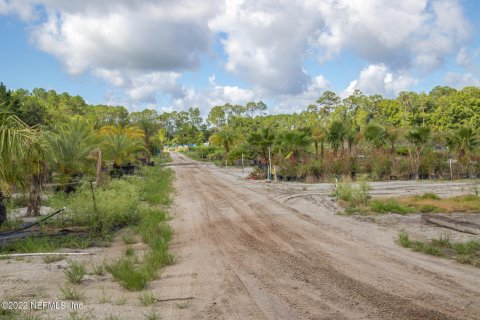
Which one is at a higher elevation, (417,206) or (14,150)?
(14,150)

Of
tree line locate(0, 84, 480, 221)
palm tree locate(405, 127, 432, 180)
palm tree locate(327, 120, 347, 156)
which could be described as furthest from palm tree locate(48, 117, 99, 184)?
A: palm tree locate(405, 127, 432, 180)

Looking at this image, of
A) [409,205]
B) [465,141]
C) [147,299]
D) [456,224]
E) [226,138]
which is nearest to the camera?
[147,299]

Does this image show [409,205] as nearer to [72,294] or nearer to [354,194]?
[354,194]

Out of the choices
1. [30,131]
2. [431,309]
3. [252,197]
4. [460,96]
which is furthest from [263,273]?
[460,96]

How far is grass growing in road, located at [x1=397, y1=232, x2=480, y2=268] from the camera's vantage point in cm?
784

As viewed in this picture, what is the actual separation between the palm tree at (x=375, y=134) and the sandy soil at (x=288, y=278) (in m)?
21.6

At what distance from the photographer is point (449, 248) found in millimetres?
8797

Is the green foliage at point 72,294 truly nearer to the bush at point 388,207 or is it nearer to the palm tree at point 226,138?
the bush at point 388,207

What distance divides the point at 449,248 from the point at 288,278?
13.5ft

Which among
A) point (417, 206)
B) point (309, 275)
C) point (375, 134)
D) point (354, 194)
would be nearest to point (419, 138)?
point (375, 134)

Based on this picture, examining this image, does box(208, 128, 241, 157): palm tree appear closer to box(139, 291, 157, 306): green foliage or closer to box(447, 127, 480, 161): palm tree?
box(447, 127, 480, 161): palm tree

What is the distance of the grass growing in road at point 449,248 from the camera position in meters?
7.84

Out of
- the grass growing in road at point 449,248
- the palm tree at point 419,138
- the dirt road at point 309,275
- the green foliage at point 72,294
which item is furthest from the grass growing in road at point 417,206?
the palm tree at point 419,138

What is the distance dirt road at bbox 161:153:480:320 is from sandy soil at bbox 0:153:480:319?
0.02m
